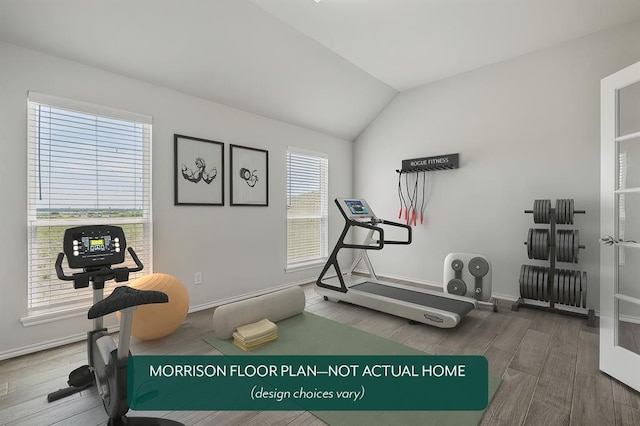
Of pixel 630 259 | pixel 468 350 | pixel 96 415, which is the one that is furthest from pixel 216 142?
pixel 630 259

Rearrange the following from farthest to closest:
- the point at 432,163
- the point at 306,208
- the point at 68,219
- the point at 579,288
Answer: the point at 306,208
the point at 432,163
the point at 579,288
the point at 68,219

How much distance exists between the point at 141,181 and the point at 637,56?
17.8 feet

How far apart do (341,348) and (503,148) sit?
3.37 meters

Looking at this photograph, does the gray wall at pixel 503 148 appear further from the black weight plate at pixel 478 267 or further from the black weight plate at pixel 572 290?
the black weight plate at pixel 478 267

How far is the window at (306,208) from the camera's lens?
4.63 m

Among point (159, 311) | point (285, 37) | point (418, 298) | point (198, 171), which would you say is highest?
point (285, 37)

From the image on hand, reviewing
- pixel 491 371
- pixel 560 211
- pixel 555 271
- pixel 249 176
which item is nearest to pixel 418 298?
pixel 491 371

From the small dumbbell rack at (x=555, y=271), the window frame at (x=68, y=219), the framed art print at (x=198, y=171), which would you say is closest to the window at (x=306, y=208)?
the framed art print at (x=198, y=171)

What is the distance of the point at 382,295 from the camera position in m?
3.44

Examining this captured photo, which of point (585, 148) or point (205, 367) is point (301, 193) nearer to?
point (205, 367)

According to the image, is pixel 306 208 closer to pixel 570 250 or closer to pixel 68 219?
pixel 68 219

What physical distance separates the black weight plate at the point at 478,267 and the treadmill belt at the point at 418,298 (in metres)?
0.45

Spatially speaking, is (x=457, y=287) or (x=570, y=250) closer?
(x=570, y=250)

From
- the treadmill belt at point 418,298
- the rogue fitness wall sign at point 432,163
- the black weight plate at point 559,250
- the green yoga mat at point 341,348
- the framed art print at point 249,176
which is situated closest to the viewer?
the green yoga mat at point 341,348
